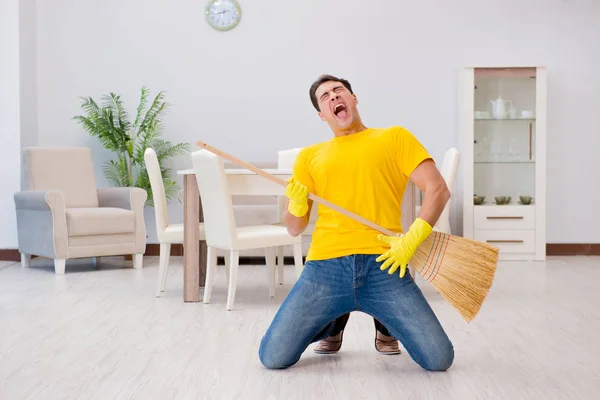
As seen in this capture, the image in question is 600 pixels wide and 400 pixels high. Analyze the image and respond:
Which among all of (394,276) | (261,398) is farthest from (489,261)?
(261,398)

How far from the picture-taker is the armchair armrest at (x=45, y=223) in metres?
6.06

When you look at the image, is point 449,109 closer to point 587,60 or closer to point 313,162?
point 587,60

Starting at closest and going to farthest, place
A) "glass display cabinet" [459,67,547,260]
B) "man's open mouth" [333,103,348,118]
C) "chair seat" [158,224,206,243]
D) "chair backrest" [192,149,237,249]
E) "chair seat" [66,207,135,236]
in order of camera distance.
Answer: "man's open mouth" [333,103,348,118] < "chair backrest" [192,149,237,249] < "chair seat" [158,224,206,243] < "chair seat" [66,207,135,236] < "glass display cabinet" [459,67,547,260]

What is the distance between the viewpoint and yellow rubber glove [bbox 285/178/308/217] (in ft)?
9.34

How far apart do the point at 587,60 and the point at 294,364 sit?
5215mm

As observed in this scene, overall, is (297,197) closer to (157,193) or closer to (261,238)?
(261,238)

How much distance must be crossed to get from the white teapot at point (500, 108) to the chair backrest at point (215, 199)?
3328 mm

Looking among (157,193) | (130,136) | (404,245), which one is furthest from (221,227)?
(130,136)

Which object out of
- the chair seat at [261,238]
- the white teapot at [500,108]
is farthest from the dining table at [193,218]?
the white teapot at [500,108]

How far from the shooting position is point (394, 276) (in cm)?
282

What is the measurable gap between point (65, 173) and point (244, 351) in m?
3.90

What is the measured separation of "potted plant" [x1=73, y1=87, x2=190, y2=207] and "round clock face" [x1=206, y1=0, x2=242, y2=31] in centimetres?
75

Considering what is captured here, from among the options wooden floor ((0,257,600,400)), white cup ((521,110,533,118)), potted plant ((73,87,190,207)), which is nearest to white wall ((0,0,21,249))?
potted plant ((73,87,190,207))

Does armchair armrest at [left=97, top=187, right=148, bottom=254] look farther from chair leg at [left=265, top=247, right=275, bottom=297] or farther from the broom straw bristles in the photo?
the broom straw bristles
